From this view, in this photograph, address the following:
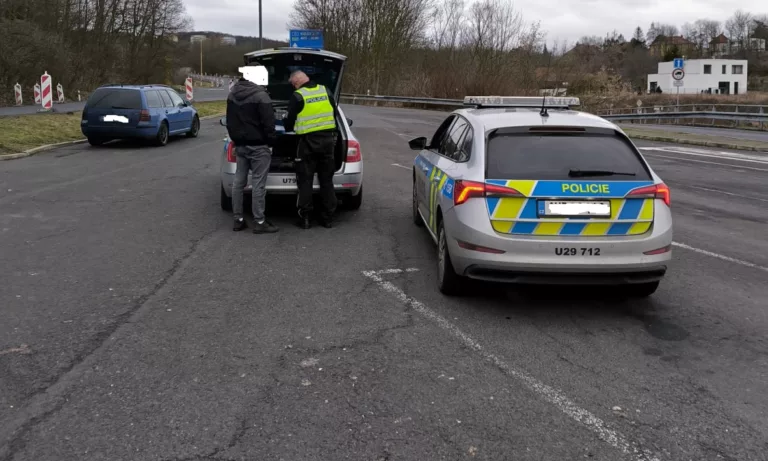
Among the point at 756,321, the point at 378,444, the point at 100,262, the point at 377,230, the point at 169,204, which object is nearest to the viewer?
the point at 378,444

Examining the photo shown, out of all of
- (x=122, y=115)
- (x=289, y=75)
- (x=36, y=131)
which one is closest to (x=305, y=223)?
(x=289, y=75)

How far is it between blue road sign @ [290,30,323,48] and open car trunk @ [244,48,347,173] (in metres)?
36.1

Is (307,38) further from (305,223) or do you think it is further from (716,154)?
(305,223)

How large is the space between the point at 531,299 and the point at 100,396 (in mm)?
3412

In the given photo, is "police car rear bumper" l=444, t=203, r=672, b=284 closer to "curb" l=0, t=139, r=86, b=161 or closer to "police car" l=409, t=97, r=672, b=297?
"police car" l=409, t=97, r=672, b=297

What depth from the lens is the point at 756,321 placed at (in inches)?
201

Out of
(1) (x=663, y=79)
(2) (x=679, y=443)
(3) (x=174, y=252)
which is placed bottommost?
(2) (x=679, y=443)

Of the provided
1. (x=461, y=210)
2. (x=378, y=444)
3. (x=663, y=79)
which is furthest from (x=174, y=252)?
(x=663, y=79)

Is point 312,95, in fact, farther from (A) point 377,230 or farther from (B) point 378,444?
(B) point 378,444

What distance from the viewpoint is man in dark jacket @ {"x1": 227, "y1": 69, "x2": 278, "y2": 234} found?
296 inches

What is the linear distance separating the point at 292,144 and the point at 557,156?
460cm

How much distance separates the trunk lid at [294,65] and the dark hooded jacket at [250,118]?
5.89 feet

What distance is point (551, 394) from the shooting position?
3.81m

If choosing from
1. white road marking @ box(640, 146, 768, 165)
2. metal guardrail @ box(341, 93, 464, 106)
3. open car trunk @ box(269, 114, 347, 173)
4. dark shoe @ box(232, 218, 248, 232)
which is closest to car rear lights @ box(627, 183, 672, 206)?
open car trunk @ box(269, 114, 347, 173)
